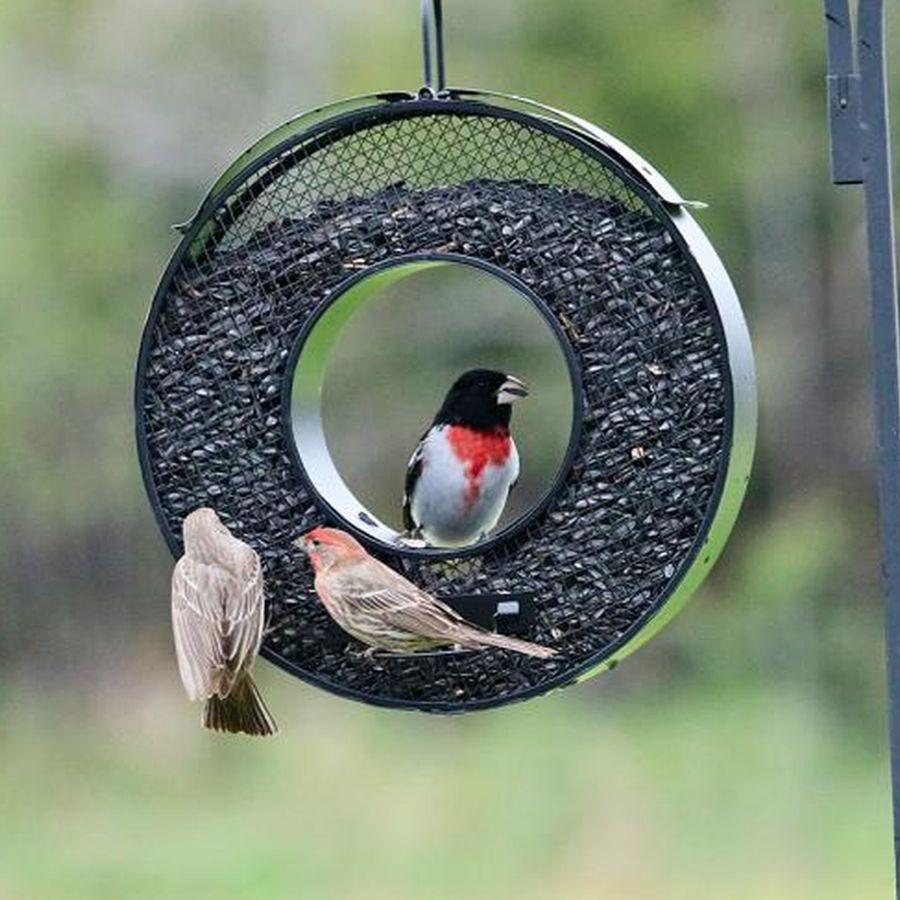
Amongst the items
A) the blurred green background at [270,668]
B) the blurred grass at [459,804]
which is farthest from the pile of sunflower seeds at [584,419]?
the blurred green background at [270,668]

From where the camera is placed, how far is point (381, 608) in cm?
402

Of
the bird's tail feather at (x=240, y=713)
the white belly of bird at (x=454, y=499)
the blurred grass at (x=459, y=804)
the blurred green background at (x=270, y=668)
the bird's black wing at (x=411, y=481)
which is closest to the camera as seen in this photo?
the bird's tail feather at (x=240, y=713)

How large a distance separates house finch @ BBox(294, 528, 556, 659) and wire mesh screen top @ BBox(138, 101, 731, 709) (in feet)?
0.36

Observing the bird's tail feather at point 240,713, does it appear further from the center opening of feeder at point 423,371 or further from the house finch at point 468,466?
the center opening of feeder at point 423,371

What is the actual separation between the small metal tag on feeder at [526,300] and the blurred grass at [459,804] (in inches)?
234

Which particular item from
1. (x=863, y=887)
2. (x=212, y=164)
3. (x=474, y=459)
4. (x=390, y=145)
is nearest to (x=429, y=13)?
(x=390, y=145)

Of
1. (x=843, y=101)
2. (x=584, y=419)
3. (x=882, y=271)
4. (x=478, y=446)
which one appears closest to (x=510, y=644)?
(x=584, y=419)

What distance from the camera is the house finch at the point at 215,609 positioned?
411cm

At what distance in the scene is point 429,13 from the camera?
4.02m

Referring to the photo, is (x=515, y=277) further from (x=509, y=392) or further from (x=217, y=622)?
(x=217, y=622)

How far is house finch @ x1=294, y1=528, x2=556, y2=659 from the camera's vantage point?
401cm

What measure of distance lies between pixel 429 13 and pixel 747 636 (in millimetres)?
8279

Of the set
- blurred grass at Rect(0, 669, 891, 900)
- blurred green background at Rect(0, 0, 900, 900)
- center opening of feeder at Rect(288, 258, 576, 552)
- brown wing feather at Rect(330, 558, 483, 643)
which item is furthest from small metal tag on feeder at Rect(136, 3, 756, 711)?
blurred green background at Rect(0, 0, 900, 900)

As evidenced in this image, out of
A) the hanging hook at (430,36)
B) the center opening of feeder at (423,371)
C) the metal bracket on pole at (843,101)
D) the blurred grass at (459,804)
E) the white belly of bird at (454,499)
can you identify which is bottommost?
the blurred grass at (459,804)
